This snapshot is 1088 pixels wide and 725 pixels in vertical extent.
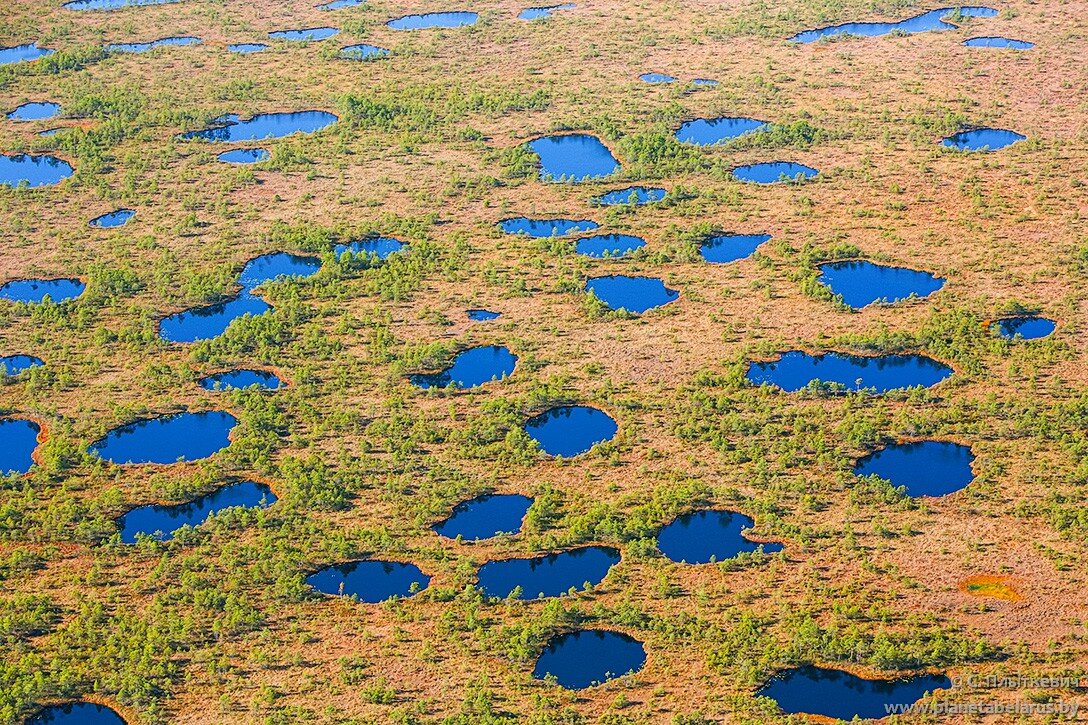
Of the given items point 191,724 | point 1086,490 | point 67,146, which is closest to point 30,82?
point 67,146

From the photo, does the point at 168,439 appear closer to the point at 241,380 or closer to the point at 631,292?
the point at 241,380

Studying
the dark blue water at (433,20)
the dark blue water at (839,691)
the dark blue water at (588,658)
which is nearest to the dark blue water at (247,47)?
the dark blue water at (433,20)

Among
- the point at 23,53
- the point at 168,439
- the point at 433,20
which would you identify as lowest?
the point at 168,439

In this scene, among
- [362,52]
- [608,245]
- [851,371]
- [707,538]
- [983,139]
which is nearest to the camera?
[707,538]

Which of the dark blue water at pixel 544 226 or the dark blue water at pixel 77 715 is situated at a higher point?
the dark blue water at pixel 544 226

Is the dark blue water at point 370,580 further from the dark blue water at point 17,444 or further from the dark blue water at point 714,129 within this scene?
the dark blue water at point 714,129

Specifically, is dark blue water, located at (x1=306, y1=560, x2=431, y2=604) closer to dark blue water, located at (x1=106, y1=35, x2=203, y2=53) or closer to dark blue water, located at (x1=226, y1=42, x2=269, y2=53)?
dark blue water, located at (x1=226, y1=42, x2=269, y2=53)

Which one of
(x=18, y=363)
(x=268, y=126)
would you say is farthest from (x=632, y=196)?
(x=18, y=363)
